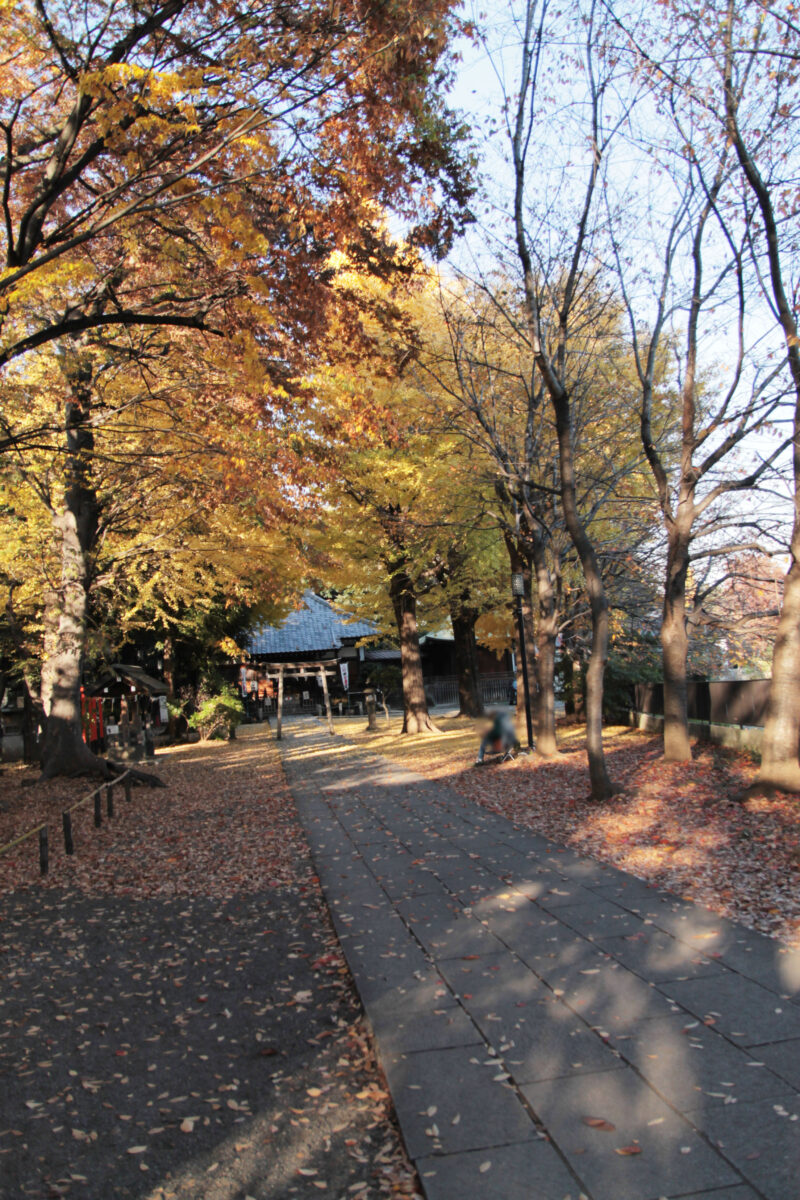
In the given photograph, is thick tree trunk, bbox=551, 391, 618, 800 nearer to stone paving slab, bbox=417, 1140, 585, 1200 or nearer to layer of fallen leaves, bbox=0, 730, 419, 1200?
layer of fallen leaves, bbox=0, 730, 419, 1200

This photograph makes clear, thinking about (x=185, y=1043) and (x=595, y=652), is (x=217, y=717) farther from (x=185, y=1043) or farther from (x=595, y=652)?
(x=185, y=1043)

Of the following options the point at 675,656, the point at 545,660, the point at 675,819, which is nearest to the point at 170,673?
the point at 545,660

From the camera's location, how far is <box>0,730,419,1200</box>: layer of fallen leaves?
3221mm

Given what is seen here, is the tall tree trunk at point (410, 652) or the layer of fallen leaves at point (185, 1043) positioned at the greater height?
the tall tree trunk at point (410, 652)

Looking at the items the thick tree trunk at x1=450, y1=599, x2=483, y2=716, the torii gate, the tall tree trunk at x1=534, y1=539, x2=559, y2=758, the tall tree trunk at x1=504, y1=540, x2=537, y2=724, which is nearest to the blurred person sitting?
the tall tree trunk at x1=534, y1=539, x2=559, y2=758

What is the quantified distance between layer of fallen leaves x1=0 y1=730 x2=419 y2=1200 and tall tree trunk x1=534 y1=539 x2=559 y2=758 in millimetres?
7077

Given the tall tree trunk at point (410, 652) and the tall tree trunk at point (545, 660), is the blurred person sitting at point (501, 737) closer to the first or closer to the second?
the tall tree trunk at point (545, 660)

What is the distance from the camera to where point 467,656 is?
26719mm

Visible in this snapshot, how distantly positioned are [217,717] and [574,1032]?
83.6 ft

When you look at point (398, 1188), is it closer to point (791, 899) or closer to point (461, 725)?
point (791, 899)

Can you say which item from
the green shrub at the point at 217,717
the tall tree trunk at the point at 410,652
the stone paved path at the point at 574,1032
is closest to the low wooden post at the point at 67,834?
the stone paved path at the point at 574,1032

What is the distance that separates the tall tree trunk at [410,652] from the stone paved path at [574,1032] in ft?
52.9

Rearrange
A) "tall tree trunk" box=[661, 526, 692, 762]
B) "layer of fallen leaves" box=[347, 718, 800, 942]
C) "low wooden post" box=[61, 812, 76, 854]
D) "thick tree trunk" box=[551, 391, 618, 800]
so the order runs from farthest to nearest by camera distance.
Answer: "tall tree trunk" box=[661, 526, 692, 762]
"thick tree trunk" box=[551, 391, 618, 800]
"low wooden post" box=[61, 812, 76, 854]
"layer of fallen leaves" box=[347, 718, 800, 942]

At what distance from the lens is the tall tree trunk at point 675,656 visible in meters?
11.9
